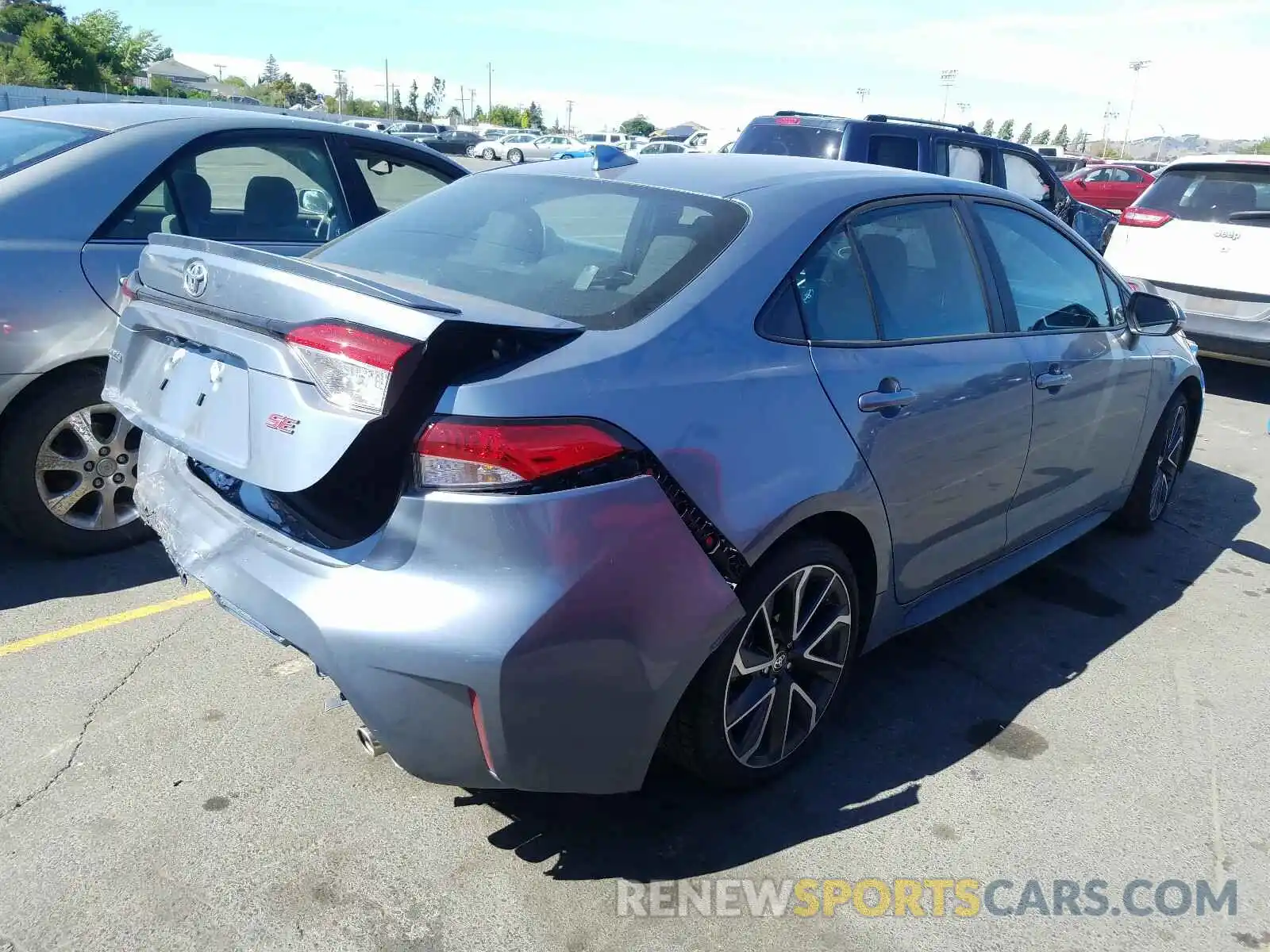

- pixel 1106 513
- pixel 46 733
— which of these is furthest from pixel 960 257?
pixel 46 733

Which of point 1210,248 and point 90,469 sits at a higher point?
point 1210,248

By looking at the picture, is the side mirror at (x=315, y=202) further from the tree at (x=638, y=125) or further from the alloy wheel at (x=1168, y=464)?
the tree at (x=638, y=125)

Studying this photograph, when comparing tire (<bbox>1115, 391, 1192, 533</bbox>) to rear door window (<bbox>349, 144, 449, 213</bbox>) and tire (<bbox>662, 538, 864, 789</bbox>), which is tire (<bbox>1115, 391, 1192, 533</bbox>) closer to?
tire (<bbox>662, 538, 864, 789</bbox>)

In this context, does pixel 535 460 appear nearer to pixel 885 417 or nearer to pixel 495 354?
pixel 495 354

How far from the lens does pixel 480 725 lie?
2205mm

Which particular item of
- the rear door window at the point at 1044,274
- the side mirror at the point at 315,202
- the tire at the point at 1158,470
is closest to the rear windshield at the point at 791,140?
the tire at the point at 1158,470

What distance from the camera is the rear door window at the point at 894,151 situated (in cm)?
846

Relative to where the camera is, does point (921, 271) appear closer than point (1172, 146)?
Yes

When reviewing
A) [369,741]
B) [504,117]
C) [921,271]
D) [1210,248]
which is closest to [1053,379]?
[921,271]

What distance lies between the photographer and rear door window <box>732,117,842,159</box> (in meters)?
8.60

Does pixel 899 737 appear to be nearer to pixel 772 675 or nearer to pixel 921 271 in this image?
pixel 772 675

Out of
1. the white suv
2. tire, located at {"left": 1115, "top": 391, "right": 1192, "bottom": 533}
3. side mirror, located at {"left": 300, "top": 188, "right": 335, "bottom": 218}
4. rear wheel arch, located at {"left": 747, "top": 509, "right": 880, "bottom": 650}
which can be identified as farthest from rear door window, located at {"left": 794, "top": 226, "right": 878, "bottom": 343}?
the white suv

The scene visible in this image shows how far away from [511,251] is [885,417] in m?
1.17
